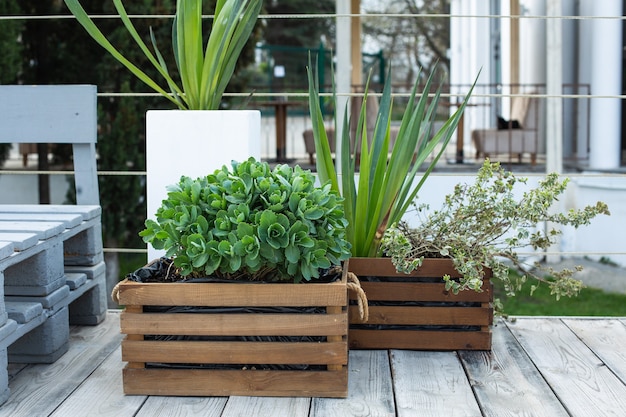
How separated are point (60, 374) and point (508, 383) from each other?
0.93 meters

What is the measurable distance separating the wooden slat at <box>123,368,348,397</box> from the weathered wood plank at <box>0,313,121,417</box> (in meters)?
0.15

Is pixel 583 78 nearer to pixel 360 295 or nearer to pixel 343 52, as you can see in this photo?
pixel 343 52

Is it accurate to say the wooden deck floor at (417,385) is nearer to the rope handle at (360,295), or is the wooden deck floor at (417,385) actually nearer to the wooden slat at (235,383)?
the wooden slat at (235,383)

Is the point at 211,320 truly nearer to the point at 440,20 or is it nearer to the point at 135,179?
the point at 135,179

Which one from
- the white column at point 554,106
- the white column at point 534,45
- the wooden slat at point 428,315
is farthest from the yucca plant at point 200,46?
the white column at point 534,45

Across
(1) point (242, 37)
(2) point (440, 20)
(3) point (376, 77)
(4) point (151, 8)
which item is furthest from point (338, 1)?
(2) point (440, 20)

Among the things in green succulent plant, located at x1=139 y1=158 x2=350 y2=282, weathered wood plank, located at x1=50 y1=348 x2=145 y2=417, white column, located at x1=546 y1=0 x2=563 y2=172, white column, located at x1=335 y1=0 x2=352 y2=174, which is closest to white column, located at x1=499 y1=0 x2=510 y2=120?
white column, located at x1=546 y1=0 x2=563 y2=172

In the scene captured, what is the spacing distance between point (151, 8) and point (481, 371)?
3.75m

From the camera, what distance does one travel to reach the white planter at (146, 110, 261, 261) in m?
1.84

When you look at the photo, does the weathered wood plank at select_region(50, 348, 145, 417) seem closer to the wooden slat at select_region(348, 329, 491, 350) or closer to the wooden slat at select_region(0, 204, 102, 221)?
the wooden slat at select_region(0, 204, 102, 221)

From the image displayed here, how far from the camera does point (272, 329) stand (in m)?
1.49

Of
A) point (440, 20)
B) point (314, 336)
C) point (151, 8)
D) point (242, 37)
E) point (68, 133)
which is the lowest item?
point (314, 336)

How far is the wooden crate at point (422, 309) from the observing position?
68.9 inches

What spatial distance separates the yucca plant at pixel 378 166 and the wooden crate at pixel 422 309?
9cm
